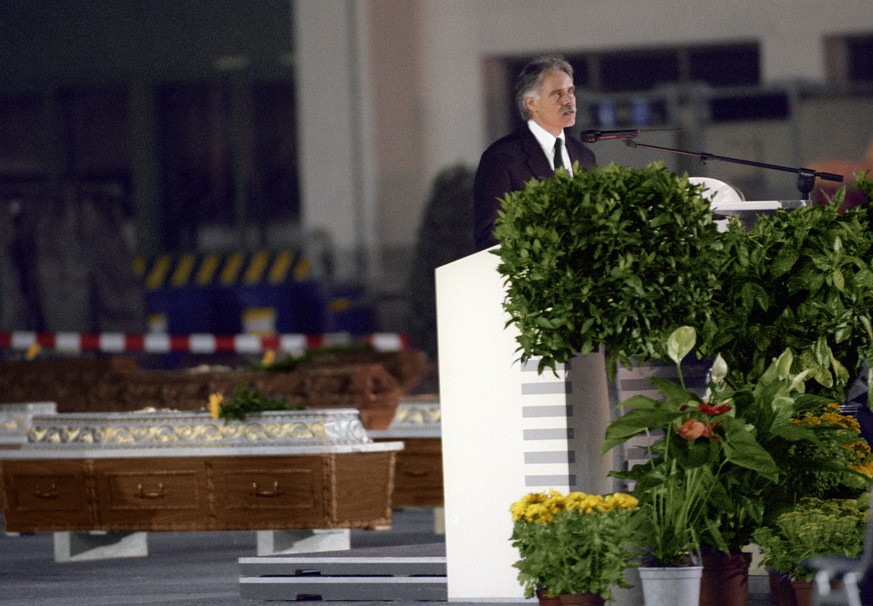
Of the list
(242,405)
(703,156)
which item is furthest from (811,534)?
(242,405)

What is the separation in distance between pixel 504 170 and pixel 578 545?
1931 millimetres

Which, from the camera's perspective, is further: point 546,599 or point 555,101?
point 555,101

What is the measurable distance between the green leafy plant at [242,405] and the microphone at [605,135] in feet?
12.2

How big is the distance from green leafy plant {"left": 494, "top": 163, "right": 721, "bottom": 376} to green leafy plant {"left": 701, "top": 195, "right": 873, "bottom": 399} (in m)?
0.39

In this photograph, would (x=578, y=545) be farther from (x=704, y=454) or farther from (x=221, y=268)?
(x=221, y=268)

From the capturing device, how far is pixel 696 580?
5.50m

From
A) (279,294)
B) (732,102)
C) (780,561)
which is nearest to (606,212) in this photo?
(780,561)

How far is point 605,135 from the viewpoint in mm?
6289

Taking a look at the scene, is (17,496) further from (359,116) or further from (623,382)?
(359,116)

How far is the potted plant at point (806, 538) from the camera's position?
5.60m

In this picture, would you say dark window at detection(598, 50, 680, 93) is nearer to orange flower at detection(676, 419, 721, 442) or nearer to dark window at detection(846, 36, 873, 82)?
dark window at detection(846, 36, 873, 82)

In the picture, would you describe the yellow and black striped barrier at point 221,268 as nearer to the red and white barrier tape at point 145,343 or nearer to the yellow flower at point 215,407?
the red and white barrier tape at point 145,343

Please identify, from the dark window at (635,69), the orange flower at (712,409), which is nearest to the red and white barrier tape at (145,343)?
the dark window at (635,69)

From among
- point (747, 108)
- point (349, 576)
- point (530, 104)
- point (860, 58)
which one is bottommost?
point (349, 576)
